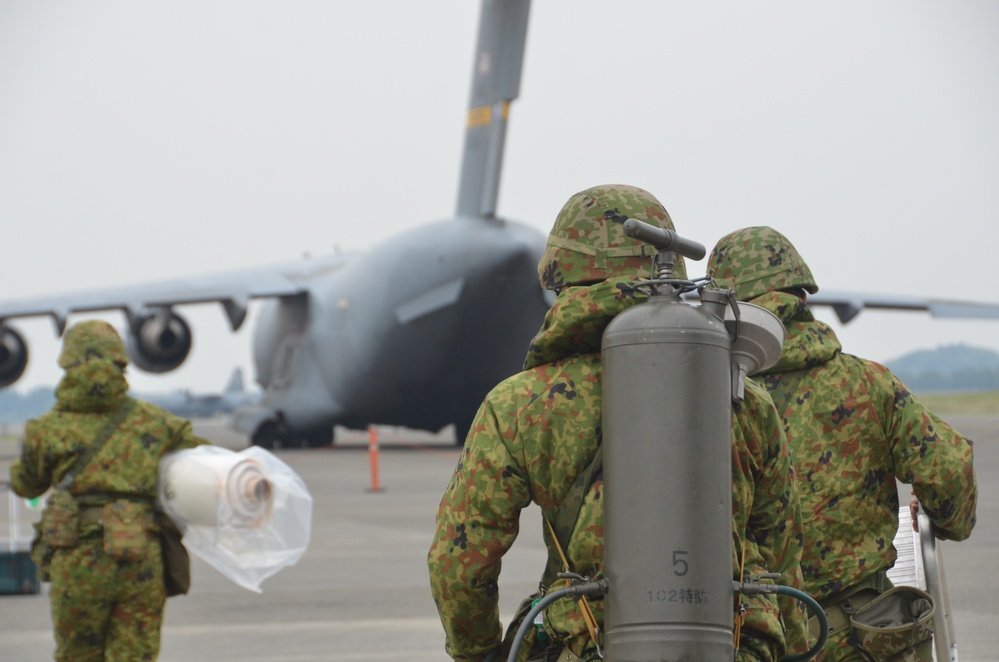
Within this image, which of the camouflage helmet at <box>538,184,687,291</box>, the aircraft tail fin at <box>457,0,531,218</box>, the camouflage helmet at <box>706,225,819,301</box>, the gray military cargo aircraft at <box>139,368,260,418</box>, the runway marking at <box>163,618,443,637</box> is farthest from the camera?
the gray military cargo aircraft at <box>139,368,260,418</box>

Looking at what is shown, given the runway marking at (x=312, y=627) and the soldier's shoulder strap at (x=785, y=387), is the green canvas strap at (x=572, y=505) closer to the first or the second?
the soldier's shoulder strap at (x=785, y=387)

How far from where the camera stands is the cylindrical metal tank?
269 cm

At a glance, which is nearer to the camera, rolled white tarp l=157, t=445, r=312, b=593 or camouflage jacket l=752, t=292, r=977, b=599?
camouflage jacket l=752, t=292, r=977, b=599

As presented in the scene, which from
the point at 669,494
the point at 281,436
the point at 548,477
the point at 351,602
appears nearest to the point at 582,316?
the point at 548,477

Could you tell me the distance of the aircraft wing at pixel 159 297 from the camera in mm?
25734

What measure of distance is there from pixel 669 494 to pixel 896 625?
177cm

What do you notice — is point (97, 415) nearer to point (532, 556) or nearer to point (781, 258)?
point (781, 258)

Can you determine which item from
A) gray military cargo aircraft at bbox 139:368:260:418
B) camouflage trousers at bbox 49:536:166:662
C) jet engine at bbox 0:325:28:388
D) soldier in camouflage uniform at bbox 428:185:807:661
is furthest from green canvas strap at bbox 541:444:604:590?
gray military cargo aircraft at bbox 139:368:260:418

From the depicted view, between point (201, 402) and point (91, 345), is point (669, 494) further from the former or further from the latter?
point (201, 402)

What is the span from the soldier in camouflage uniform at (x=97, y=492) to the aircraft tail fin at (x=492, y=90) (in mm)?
17204

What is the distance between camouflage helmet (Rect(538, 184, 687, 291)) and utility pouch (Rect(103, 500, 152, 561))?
3098 mm

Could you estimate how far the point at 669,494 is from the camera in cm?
271

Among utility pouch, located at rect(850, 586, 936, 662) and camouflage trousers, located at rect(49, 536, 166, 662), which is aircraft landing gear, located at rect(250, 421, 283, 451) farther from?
utility pouch, located at rect(850, 586, 936, 662)

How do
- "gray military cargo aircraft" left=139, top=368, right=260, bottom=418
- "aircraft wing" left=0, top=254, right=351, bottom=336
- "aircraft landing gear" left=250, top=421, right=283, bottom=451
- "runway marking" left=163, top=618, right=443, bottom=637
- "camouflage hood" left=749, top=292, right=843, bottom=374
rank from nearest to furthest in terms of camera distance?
1. "camouflage hood" left=749, top=292, right=843, bottom=374
2. "runway marking" left=163, top=618, right=443, bottom=637
3. "aircraft wing" left=0, top=254, right=351, bottom=336
4. "aircraft landing gear" left=250, top=421, right=283, bottom=451
5. "gray military cargo aircraft" left=139, top=368, right=260, bottom=418
